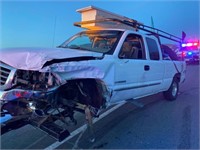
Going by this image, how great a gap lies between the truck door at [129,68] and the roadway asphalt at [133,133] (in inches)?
16.3

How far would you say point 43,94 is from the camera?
135 inches

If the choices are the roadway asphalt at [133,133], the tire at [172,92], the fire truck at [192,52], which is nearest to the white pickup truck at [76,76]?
the roadway asphalt at [133,133]

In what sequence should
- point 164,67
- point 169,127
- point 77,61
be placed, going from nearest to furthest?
point 77,61, point 169,127, point 164,67

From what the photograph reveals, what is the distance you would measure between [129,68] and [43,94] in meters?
2.10

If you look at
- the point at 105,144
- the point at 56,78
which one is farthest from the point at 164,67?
the point at 56,78

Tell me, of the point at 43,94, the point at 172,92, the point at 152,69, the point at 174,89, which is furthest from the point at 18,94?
the point at 174,89

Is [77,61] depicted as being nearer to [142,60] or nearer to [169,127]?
[142,60]

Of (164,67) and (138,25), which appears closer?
(138,25)

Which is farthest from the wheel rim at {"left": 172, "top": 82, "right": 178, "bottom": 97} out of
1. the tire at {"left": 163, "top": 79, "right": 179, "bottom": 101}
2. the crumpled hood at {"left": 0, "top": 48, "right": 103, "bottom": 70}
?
the crumpled hood at {"left": 0, "top": 48, "right": 103, "bottom": 70}

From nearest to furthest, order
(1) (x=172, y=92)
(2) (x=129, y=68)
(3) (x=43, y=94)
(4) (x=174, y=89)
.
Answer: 1. (3) (x=43, y=94)
2. (2) (x=129, y=68)
3. (1) (x=172, y=92)
4. (4) (x=174, y=89)

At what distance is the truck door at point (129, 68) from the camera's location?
472 centimetres

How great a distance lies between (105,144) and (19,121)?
150 centimetres

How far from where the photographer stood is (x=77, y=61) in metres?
3.74

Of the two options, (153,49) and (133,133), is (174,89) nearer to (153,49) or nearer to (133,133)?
(153,49)
